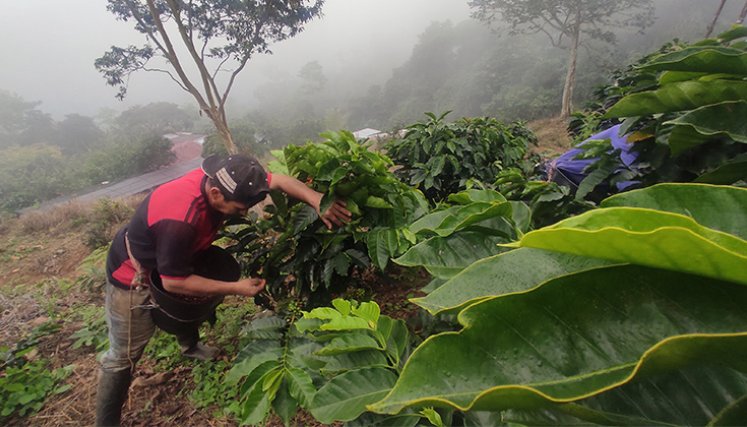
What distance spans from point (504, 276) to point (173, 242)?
1509 mm

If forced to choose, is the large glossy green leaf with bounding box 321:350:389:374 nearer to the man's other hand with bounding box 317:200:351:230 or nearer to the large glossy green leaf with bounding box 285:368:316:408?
the large glossy green leaf with bounding box 285:368:316:408

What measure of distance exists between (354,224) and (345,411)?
3.44 ft

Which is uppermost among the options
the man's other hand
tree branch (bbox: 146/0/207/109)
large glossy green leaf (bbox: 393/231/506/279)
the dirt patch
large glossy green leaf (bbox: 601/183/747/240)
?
tree branch (bbox: 146/0/207/109)

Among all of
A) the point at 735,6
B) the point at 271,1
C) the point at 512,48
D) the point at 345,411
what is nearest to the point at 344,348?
the point at 345,411

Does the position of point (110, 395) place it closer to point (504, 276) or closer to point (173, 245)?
point (173, 245)

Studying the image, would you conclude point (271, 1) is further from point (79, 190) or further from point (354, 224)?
point (79, 190)

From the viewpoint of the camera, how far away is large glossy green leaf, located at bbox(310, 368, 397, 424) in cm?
71

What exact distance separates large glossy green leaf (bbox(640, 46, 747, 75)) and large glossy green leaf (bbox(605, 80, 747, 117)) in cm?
3

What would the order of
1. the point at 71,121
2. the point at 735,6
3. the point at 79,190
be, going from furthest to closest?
the point at 71,121 → the point at 735,6 → the point at 79,190

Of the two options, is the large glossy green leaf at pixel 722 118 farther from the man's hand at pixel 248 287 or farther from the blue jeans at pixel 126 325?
the blue jeans at pixel 126 325

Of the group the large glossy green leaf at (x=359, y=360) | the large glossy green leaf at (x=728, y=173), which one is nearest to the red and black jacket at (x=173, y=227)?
the large glossy green leaf at (x=359, y=360)

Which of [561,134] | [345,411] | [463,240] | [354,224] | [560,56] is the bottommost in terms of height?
[561,134]

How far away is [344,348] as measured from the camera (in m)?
0.77

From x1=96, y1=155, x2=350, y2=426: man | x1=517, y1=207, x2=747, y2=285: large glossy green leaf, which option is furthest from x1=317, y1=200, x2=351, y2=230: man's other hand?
x1=517, y1=207, x2=747, y2=285: large glossy green leaf
